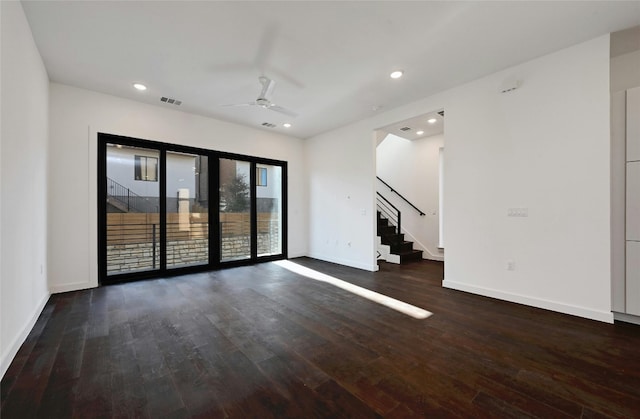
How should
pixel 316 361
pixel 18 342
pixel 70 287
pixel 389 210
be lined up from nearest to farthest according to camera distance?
pixel 316 361 → pixel 18 342 → pixel 70 287 → pixel 389 210

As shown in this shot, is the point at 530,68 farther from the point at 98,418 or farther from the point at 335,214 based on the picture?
the point at 98,418

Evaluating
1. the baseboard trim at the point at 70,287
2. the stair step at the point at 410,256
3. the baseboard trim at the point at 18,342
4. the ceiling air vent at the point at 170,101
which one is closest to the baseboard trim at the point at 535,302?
the stair step at the point at 410,256

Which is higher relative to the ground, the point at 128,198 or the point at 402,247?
the point at 128,198

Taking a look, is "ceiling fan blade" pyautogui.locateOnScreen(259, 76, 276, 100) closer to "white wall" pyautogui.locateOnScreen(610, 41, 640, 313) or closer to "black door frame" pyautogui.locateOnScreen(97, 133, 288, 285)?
"black door frame" pyautogui.locateOnScreen(97, 133, 288, 285)

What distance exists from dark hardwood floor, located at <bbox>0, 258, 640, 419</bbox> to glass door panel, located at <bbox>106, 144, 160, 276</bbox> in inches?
44.5

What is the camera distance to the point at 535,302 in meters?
3.22

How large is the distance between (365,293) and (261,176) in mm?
3826

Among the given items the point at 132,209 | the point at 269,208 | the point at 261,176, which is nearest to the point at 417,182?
the point at 269,208

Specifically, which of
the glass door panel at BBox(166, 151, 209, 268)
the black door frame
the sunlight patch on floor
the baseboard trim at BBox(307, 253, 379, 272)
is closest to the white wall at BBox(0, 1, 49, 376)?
the black door frame

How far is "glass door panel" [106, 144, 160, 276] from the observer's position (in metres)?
4.41

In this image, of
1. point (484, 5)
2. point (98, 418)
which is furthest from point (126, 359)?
point (484, 5)

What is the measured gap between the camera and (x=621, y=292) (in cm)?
280

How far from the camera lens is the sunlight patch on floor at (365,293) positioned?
3.09 metres

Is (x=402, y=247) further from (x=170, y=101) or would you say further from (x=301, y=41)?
(x=170, y=101)
